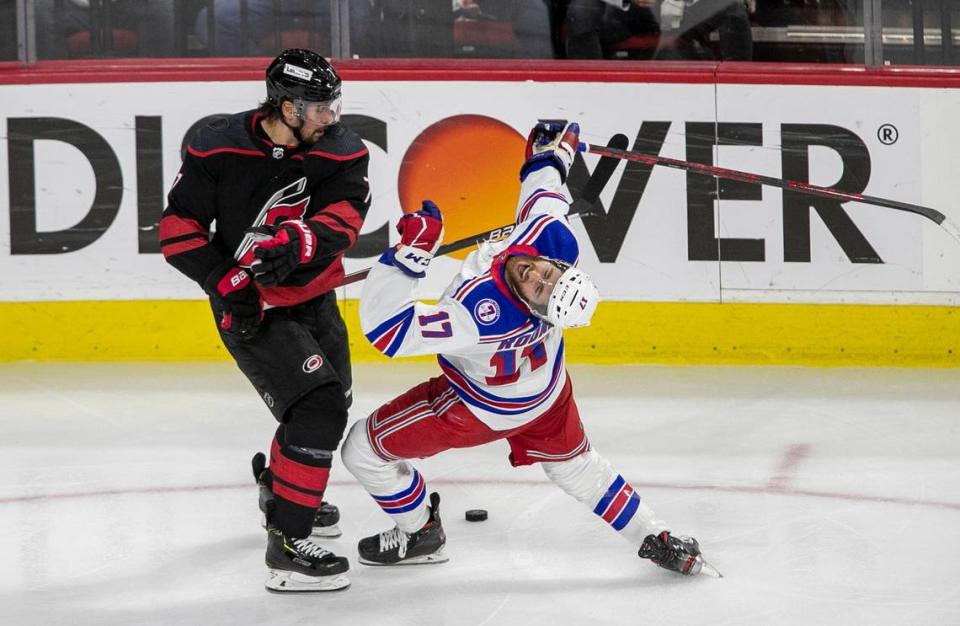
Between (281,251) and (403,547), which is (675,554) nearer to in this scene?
(403,547)

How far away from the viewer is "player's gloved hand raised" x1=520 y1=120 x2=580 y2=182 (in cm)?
351

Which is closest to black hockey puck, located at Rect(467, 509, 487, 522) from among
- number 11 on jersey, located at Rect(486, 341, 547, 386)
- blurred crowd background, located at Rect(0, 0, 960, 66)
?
number 11 on jersey, located at Rect(486, 341, 547, 386)

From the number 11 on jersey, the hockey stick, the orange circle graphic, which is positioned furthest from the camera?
the orange circle graphic

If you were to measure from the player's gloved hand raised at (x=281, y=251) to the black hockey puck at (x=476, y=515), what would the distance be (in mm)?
944

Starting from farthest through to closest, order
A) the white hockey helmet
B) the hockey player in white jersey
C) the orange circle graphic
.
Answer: the orange circle graphic, the hockey player in white jersey, the white hockey helmet

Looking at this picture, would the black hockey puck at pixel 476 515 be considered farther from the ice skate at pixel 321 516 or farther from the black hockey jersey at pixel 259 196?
the black hockey jersey at pixel 259 196

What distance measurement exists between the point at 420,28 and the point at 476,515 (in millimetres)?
2647

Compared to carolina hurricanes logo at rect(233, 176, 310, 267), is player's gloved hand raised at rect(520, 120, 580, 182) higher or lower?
higher

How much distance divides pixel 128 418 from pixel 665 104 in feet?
7.93

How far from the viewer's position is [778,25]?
567 cm

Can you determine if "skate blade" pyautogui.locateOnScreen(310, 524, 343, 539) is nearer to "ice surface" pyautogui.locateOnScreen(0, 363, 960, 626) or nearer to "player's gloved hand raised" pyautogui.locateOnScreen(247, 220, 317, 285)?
"ice surface" pyautogui.locateOnScreen(0, 363, 960, 626)

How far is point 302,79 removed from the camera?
3.13 meters

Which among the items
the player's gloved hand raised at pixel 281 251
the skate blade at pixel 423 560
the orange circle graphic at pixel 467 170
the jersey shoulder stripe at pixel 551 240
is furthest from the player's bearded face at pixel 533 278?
the orange circle graphic at pixel 467 170

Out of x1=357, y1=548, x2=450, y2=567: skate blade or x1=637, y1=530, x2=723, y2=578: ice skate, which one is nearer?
x1=637, y1=530, x2=723, y2=578: ice skate
